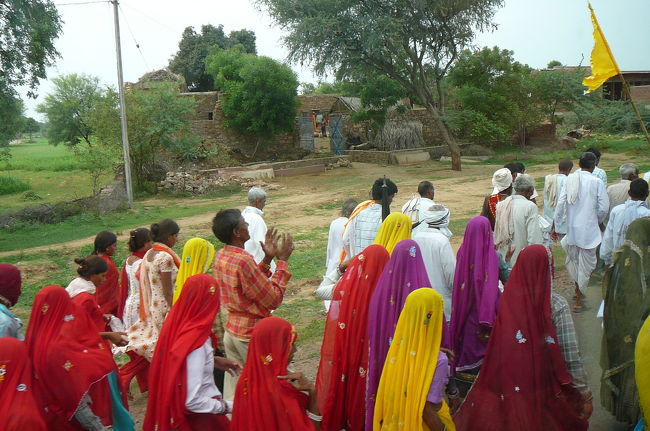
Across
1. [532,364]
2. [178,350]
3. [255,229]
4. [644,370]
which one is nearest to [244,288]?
[178,350]

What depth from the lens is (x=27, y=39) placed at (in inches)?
643

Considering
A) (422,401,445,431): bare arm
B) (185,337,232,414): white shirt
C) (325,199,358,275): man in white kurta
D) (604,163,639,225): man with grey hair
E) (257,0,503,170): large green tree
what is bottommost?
(422,401,445,431): bare arm

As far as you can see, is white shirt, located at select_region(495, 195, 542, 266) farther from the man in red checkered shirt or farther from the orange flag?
the man in red checkered shirt

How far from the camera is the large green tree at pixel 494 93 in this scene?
27719 mm

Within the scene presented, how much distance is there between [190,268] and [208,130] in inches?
971

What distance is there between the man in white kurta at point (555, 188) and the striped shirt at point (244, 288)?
4.47m

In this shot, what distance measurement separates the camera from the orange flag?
21.4 feet

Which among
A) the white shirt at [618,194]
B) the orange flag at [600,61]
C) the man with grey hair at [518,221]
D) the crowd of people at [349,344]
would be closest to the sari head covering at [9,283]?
the crowd of people at [349,344]

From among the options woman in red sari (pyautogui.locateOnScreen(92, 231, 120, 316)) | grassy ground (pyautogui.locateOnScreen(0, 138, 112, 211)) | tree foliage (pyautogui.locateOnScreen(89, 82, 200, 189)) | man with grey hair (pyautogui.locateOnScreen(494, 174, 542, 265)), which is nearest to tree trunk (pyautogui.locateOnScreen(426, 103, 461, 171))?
tree foliage (pyautogui.locateOnScreen(89, 82, 200, 189))

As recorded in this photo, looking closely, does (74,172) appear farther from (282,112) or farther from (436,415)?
(436,415)

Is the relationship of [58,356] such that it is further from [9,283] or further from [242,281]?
[242,281]

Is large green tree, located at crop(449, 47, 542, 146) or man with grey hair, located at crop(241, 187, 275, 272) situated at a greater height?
large green tree, located at crop(449, 47, 542, 146)

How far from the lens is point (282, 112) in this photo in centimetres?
2775

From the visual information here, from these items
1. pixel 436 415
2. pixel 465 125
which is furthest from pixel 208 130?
pixel 436 415
